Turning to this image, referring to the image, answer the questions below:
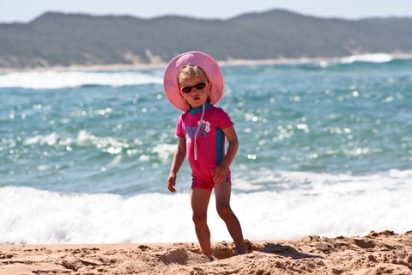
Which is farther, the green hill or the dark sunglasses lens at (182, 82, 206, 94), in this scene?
the green hill

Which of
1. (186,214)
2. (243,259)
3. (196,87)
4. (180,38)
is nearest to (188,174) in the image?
(186,214)

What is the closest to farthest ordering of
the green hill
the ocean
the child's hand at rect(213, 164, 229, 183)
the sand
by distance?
the sand
the child's hand at rect(213, 164, 229, 183)
the ocean
the green hill

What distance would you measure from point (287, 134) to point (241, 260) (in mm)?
6496

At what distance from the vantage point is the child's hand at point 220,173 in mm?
3623

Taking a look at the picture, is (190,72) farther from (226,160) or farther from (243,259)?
(243,259)

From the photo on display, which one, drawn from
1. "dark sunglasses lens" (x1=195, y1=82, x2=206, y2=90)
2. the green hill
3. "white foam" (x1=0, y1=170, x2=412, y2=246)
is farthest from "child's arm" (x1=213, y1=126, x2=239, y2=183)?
the green hill

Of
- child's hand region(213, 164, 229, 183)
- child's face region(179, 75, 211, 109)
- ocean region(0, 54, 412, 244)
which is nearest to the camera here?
child's hand region(213, 164, 229, 183)

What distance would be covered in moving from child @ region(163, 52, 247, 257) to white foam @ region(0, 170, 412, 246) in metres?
1.35

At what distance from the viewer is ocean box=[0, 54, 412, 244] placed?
5.29 m

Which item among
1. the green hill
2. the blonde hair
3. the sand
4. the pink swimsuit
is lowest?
the sand

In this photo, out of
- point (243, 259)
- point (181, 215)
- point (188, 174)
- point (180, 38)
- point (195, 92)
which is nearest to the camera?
point (243, 259)

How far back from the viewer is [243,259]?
11.1 ft

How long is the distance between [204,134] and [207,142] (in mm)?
50

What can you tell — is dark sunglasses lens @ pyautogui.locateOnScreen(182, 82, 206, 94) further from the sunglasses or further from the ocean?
the ocean
